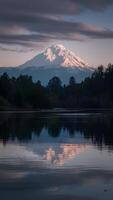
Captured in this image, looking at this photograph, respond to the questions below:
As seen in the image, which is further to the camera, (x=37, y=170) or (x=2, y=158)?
(x=2, y=158)

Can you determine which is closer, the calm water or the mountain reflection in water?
the calm water

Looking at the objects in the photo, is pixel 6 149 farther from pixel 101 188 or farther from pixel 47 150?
pixel 101 188

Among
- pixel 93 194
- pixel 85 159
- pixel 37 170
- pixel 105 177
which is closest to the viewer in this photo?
pixel 93 194

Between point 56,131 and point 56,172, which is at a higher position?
point 56,172

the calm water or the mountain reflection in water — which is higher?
the calm water

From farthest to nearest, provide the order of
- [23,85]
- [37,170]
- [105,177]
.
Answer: [23,85]
[37,170]
[105,177]

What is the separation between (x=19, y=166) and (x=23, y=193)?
24.3 feet

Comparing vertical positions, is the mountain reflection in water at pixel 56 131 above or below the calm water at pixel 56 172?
below

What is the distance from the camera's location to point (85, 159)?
29.8 metres

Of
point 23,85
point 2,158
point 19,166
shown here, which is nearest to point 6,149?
point 2,158

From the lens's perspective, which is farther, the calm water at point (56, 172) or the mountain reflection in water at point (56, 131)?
the mountain reflection in water at point (56, 131)

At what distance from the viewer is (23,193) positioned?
18.9 m

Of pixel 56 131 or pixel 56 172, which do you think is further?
pixel 56 131

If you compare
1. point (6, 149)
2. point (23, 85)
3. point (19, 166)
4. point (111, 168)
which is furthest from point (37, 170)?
point (23, 85)
